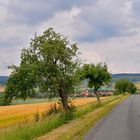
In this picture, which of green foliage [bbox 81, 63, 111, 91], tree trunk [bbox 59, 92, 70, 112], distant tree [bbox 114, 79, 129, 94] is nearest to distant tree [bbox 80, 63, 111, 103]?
green foliage [bbox 81, 63, 111, 91]

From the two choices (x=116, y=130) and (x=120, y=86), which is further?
(x=120, y=86)

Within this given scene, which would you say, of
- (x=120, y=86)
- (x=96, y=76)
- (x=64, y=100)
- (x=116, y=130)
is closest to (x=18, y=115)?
(x=96, y=76)

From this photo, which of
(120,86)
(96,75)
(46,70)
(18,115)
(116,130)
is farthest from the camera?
(120,86)

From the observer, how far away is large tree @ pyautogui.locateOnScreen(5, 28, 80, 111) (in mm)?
27484

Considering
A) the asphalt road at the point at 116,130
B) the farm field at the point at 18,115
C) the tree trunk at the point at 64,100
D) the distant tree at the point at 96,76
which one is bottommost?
the asphalt road at the point at 116,130

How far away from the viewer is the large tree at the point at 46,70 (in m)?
27.5

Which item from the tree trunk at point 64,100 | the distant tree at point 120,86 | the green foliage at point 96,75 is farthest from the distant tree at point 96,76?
the distant tree at point 120,86

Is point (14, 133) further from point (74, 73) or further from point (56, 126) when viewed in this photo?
point (74, 73)

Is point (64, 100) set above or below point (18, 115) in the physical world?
above

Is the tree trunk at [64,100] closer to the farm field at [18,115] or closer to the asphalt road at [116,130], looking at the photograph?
the farm field at [18,115]

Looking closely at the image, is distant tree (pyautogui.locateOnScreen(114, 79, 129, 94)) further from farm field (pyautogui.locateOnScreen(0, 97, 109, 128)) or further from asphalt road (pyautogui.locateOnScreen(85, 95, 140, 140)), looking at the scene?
asphalt road (pyautogui.locateOnScreen(85, 95, 140, 140))

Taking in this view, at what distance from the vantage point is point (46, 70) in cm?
2875

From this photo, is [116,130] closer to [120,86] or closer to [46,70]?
[46,70]

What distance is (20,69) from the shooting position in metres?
27.5
